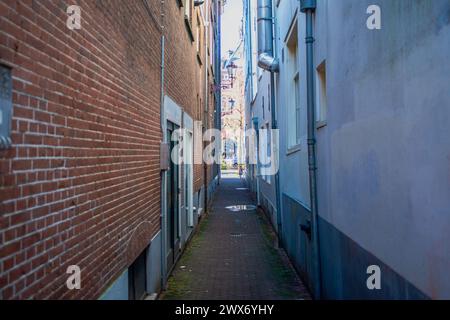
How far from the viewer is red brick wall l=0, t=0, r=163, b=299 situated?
2150 mm

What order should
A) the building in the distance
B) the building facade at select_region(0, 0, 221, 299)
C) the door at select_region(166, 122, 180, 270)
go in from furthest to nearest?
1. the building in the distance
2. the door at select_region(166, 122, 180, 270)
3. the building facade at select_region(0, 0, 221, 299)

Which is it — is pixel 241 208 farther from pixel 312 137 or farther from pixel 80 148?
pixel 80 148

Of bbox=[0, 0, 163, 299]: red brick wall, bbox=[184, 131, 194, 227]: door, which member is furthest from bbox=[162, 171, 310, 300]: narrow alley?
bbox=[0, 0, 163, 299]: red brick wall

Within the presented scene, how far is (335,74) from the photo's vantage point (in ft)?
15.5

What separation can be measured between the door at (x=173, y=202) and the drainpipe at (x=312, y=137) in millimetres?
2462

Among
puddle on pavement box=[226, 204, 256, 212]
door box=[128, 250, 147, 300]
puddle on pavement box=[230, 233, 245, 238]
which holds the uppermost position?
door box=[128, 250, 147, 300]

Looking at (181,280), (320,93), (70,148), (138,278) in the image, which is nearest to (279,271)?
(181,280)

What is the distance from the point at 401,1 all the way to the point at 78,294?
2.82 m

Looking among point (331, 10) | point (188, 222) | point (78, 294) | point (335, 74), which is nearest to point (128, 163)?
point (78, 294)

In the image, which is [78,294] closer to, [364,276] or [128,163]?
[128,163]

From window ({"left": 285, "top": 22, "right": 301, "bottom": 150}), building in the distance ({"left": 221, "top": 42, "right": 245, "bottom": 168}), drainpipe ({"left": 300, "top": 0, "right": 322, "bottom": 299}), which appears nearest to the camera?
drainpipe ({"left": 300, "top": 0, "right": 322, "bottom": 299})

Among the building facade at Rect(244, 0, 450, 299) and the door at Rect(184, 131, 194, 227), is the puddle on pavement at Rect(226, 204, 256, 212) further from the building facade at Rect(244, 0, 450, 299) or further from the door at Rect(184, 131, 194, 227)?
the building facade at Rect(244, 0, 450, 299)

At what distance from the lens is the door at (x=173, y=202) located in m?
7.43

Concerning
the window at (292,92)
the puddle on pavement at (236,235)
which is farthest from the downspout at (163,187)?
the puddle on pavement at (236,235)
